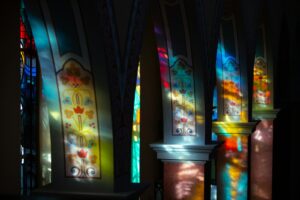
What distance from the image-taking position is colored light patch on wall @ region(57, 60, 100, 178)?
13.4 ft

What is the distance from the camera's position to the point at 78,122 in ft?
13.8

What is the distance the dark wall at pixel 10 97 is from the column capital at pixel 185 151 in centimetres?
172

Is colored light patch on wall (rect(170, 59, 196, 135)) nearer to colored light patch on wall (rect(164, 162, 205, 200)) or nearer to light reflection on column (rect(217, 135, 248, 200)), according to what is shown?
colored light patch on wall (rect(164, 162, 205, 200))

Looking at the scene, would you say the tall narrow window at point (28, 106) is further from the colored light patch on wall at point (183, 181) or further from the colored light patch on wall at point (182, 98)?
the colored light patch on wall at point (182, 98)

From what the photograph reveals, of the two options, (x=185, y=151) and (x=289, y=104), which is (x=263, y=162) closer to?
(x=289, y=104)

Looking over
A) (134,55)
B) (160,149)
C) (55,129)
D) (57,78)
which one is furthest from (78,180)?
(160,149)

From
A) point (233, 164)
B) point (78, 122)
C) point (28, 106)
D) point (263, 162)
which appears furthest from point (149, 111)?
point (78, 122)

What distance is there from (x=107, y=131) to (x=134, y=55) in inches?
28.9

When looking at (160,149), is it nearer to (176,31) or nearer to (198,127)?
(198,127)

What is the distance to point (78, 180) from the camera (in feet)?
13.9

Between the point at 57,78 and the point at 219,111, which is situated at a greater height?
the point at 57,78

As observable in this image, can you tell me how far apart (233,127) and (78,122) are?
5.38 metres

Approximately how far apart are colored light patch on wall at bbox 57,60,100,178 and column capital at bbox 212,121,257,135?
202 inches

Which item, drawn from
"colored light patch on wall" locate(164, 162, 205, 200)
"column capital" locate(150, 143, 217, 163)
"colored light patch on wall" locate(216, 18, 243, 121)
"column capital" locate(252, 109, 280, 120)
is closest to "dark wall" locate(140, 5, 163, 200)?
"colored light patch on wall" locate(216, 18, 243, 121)
